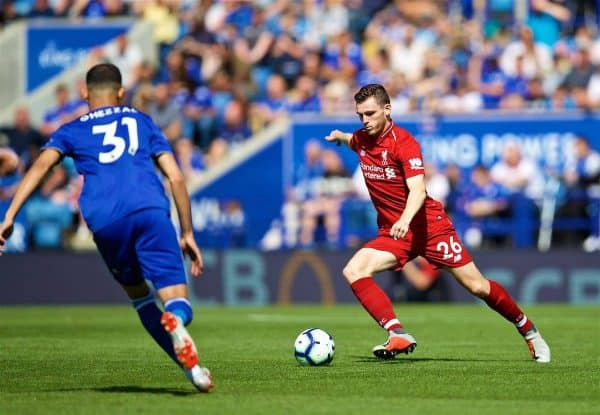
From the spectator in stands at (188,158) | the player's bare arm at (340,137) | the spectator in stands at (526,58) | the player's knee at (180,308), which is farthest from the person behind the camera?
the spectator in stands at (526,58)

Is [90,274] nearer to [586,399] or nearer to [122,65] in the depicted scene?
[122,65]

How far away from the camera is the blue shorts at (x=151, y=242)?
8008 mm

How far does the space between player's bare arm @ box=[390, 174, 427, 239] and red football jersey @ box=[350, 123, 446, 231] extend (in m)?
0.15

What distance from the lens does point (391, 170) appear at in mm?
10664

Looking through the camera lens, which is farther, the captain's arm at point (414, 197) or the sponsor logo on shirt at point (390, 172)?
the sponsor logo on shirt at point (390, 172)

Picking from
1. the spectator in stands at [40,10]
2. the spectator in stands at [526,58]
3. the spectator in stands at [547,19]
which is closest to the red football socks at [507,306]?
the spectator in stands at [526,58]

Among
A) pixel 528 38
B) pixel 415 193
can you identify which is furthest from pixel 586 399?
pixel 528 38

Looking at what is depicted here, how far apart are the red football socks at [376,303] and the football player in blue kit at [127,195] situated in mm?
2563

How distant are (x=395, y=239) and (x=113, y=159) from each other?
120 inches

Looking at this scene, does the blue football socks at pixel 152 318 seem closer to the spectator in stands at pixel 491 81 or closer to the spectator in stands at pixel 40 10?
the spectator in stands at pixel 491 81

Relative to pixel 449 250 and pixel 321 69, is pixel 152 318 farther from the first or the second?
pixel 321 69

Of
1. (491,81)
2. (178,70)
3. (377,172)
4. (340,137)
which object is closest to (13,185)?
(178,70)

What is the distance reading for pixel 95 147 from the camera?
26.9 ft

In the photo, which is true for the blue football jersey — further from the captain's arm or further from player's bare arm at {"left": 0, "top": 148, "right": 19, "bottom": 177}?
player's bare arm at {"left": 0, "top": 148, "right": 19, "bottom": 177}
